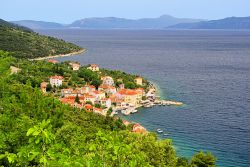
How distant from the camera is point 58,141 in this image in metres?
14.6

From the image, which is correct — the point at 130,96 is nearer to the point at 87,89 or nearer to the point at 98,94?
the point at 98,94

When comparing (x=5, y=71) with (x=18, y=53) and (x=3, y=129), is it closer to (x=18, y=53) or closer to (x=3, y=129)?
(x=3, y=129)

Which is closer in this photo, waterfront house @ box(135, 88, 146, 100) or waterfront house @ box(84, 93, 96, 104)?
waterfront house @ box(84, 93, 96, 104)

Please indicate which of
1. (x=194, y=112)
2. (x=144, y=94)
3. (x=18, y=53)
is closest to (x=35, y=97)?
(x=194, y=112)

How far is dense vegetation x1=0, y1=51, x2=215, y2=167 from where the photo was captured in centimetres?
691

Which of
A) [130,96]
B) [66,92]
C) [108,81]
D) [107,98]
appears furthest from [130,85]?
[66,92]

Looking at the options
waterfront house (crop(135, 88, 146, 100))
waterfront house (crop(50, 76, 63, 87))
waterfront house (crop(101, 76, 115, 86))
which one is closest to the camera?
waterfront house (crop(135, 88, 146, 100))

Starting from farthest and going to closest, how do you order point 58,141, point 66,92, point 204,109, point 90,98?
point 66,92
point 90,98
point 204,109
point 58,141

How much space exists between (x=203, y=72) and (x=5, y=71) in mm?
67721

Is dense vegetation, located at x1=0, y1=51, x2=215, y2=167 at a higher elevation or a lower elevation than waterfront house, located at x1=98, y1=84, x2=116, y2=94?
higher

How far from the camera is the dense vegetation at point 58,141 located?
272 inches

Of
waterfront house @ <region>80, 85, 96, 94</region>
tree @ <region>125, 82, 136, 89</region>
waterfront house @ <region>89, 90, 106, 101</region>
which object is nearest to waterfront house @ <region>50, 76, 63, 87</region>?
waterfront house @ <region>80, 85, 96, 94</region>

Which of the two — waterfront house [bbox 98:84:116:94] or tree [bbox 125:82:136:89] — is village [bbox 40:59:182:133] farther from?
tree [bbox 125:82:136:89]

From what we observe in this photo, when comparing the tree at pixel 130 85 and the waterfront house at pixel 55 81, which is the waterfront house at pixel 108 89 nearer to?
the tree at pixel 130 85
